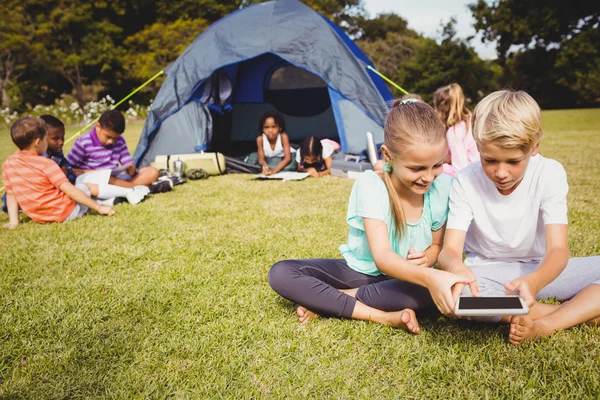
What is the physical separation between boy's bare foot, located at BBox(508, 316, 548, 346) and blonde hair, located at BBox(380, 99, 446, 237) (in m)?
0.52

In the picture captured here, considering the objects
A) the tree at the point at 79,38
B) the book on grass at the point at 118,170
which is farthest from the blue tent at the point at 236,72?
the tree at the point at 79,38

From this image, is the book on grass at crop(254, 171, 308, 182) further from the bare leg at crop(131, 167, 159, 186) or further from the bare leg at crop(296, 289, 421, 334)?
the bare leg at crop(296, 289, 421, 334)

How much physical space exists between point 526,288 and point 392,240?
0.50m

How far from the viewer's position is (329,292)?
67.1 inches

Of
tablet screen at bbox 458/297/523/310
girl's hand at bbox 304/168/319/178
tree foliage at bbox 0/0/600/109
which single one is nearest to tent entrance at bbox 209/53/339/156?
girl's hand at bbox 304/168/319/178

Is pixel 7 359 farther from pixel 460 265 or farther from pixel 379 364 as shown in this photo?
pixel 460 265

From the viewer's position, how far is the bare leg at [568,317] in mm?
1475

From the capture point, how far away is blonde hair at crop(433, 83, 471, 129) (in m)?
3.75

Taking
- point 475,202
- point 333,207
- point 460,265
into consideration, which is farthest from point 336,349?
point 333,207

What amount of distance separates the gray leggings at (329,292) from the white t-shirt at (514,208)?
1.02 feet

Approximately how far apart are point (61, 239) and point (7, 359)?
1492mm

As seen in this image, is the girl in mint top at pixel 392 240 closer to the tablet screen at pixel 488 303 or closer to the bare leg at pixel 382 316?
the bare leg at pixel 382 316

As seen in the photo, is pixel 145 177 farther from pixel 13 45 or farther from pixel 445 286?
pixel 13 45

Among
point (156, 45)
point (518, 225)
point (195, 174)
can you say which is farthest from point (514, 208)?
point (156, 45)
